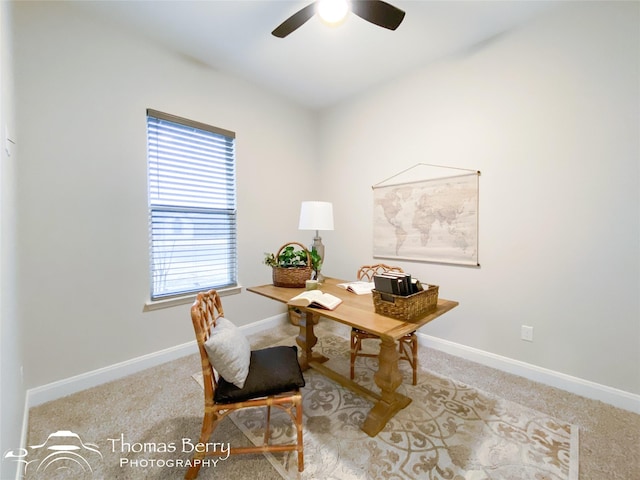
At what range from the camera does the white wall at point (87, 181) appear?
1.76 metres

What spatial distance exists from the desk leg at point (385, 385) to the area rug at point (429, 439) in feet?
0.18

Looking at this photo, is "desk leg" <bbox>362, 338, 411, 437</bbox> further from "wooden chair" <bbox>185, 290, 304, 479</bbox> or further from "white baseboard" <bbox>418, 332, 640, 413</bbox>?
"white baseboard" <bbox>418, 332, 640, 413</bbox>

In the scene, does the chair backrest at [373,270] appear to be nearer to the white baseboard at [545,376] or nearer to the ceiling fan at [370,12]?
the white baseboard at [545,376]

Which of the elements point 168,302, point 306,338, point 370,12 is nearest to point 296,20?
point 370,12

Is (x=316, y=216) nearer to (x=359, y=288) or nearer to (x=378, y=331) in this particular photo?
(x=359, y=288)

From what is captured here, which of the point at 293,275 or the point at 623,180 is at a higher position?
the point at 623,180

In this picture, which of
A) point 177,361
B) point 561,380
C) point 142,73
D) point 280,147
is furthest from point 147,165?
point 561,380

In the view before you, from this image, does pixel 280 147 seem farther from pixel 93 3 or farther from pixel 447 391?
pixel 447 391

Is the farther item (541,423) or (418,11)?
(418,11)

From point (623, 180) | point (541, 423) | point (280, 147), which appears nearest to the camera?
point (541, 423)

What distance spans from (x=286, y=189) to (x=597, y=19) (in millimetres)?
2902

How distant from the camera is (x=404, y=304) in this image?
4.63 feet

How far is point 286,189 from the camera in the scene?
3303 millimetres

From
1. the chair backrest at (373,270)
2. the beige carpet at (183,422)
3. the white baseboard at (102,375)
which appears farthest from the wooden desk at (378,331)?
the white baseboard at (102,375)
